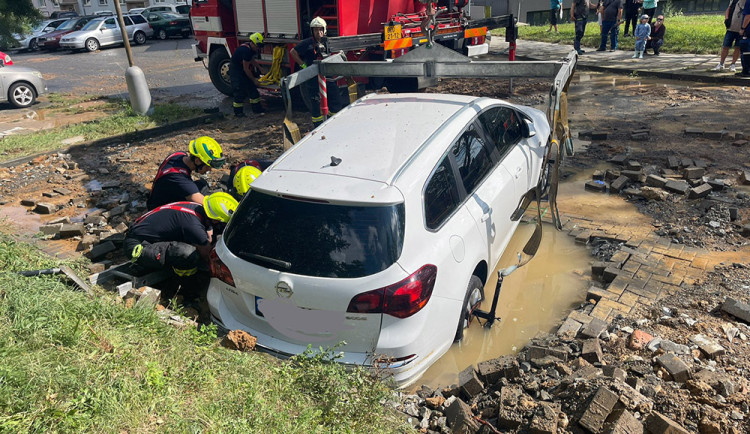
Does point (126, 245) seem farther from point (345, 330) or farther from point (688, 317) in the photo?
point (688, 317)

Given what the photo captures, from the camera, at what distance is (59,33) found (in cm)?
2561

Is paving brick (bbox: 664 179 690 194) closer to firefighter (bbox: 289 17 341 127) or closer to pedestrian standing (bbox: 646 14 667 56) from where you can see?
firefighter (bbox: 289 17 341 127)

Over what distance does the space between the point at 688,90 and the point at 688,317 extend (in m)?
8.94

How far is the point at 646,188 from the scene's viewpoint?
19.9 ft

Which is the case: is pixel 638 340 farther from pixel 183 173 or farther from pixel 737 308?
pixel 183 173

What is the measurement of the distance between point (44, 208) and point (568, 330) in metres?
6.63

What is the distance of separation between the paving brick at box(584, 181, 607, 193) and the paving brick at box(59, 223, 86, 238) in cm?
613

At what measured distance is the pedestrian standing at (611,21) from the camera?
570 inches

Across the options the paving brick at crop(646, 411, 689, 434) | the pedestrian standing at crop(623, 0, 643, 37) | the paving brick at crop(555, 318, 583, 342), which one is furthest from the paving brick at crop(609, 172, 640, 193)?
the pedestrian standing at crop(623, 0, 643, 37)

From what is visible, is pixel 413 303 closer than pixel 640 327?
Yes

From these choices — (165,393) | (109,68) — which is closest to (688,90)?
(165,393)

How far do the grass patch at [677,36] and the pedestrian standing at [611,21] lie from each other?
0.53m

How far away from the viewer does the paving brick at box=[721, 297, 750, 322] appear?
3702 mm

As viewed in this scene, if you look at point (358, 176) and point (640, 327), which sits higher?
point (358, 176)
